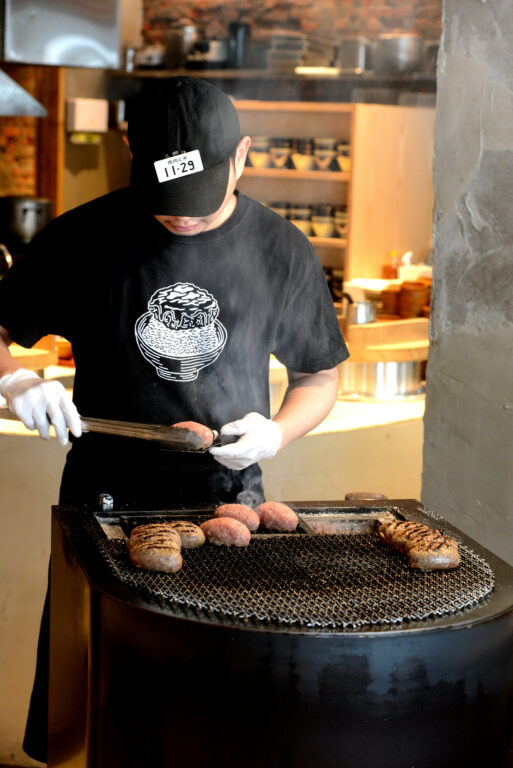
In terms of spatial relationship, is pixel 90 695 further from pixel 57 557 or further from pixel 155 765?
pixel 57 557

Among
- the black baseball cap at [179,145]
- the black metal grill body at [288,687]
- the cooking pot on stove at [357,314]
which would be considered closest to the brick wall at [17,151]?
the cooking pot on stove at [357,314]

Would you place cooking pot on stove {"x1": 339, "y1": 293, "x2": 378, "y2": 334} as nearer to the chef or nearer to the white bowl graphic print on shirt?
the chef

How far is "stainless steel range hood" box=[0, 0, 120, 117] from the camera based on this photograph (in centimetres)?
443

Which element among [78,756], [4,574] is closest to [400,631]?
[78,756]

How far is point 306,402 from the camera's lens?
207cm

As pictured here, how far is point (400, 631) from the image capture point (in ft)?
4.27

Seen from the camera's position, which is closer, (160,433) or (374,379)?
(160,433)

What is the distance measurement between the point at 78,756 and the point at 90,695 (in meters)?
0.16

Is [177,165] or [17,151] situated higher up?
[17,151]

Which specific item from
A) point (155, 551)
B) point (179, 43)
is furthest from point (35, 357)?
point (179, 43)

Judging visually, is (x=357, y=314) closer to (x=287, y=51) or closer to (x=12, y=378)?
(x=12, y=378)

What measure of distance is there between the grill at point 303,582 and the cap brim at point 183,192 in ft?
1.91

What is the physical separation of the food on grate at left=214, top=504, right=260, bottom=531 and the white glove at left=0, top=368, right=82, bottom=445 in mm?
313

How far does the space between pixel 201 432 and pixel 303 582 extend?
39cm
